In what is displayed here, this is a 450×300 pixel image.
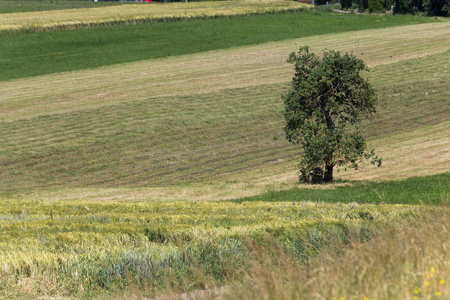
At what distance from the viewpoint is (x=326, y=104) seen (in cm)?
2325

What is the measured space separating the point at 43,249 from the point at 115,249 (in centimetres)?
136

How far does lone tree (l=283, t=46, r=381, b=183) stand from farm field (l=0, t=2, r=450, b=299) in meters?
1.43

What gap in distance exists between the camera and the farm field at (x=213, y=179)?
6.61 m

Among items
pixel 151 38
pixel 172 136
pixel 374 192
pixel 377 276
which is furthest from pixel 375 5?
pixel 377 276

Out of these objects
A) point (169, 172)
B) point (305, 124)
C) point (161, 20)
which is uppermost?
point (161, 20)

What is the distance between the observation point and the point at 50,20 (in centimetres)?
7456

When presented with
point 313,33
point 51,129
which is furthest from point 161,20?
point 51,129

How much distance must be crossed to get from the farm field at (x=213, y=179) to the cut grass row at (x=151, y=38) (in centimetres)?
62

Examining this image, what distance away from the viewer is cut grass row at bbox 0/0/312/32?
72.7 metres

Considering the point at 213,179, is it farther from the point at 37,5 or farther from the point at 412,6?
the point at 412,6

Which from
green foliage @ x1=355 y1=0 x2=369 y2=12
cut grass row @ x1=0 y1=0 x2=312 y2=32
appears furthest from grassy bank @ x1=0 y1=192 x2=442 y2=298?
green foliage @ x1=355 y1=0 x2=369 y2=12

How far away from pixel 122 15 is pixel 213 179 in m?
59.3

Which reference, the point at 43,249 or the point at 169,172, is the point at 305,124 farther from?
the point at 43,249

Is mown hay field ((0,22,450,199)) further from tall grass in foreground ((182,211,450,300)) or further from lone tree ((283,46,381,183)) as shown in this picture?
tall grass in foreground ((182,211,450,300))
